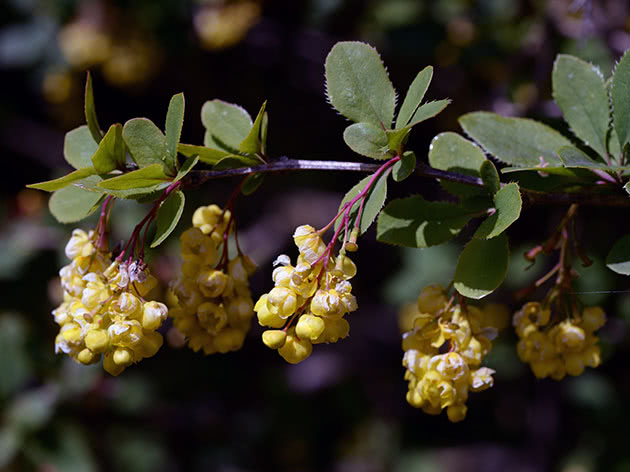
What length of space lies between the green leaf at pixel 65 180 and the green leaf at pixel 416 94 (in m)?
0.48

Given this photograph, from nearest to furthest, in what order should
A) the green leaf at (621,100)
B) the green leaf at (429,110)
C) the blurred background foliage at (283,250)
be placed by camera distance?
the green leaf at (429,110) < the green leaf at (621,100) < the blurred background foliage at (283,250)

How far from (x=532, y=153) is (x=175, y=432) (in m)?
2.80

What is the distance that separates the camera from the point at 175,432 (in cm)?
337

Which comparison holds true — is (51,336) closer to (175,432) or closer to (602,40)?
(175,432)

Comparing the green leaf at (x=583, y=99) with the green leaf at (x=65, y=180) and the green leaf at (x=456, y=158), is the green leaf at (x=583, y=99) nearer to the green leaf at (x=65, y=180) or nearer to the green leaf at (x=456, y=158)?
the green leaf at (x=456, y=158)

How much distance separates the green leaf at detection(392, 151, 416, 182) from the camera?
93 cm

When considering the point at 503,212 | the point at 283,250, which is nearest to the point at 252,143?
the point at 503,212

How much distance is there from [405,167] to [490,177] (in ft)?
0.44

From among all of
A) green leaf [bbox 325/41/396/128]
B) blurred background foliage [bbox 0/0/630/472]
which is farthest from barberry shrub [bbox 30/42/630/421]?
blurred background foliage [bbox 0/0/630/472]

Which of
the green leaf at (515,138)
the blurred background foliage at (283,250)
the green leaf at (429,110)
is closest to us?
the green leaf at (429,110)

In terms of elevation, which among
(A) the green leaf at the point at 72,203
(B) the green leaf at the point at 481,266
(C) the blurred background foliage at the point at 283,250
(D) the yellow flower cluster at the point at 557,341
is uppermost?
(B) the green leaf at the point at 481,266

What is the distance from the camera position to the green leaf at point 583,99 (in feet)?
3.41

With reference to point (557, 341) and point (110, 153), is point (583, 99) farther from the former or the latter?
point (110, 153)

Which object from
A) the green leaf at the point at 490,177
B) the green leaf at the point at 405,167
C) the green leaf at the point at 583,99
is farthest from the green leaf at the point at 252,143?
the green leaf at the point at 583,99
